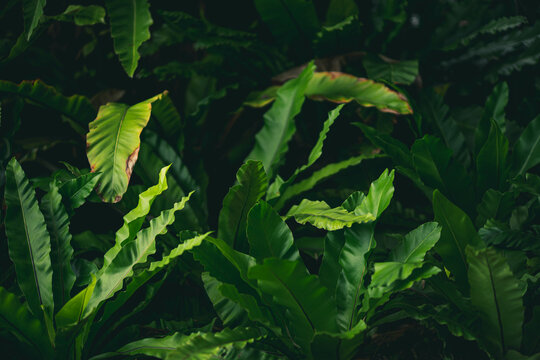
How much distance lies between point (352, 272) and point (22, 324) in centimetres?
76

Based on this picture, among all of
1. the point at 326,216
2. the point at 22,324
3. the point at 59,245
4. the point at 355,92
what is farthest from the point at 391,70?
the point at 22,324

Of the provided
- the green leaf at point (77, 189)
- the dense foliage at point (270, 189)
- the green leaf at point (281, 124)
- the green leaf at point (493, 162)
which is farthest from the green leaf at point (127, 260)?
the green leaf at point (493, 162)

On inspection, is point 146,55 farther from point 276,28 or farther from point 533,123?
point 533,123

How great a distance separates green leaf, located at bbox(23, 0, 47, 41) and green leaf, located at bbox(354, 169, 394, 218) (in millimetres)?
1127

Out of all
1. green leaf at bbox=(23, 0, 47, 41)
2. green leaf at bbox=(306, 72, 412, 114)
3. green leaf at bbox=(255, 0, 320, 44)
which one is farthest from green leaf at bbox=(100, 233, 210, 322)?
green leaf at bbox=(255, 0, 320, 44)

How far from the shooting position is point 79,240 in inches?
59.1

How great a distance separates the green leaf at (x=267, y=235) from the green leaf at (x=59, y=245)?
49 cm

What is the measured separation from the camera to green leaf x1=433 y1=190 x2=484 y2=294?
1148mm

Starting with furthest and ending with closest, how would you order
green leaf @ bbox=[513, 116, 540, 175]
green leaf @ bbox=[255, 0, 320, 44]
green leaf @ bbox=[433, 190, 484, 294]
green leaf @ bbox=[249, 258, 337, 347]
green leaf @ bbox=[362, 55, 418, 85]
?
green leaf @ bbox=[255, 0, 320, 44]
green leaf @ bbox=[362, 55, 418, 85]
green leaf @ bbox=[513, 116, 540, 175]
green leaf @ bbox=[433, 190, 484, 294]
green leaf @ bbox=[249, 258, 337, 347]

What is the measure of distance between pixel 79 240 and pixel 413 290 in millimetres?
1050

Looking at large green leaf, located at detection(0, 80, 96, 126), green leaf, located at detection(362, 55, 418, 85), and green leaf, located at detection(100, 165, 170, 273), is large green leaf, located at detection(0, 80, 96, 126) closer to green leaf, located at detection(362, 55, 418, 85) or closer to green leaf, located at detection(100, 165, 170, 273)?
green leaf, located at detection(100, 165, 170, 273)

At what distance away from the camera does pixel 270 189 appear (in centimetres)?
139

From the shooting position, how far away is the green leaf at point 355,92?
4.84 feet

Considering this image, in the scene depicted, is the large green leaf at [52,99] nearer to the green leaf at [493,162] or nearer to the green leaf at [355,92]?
the green leaf at [355,92]
